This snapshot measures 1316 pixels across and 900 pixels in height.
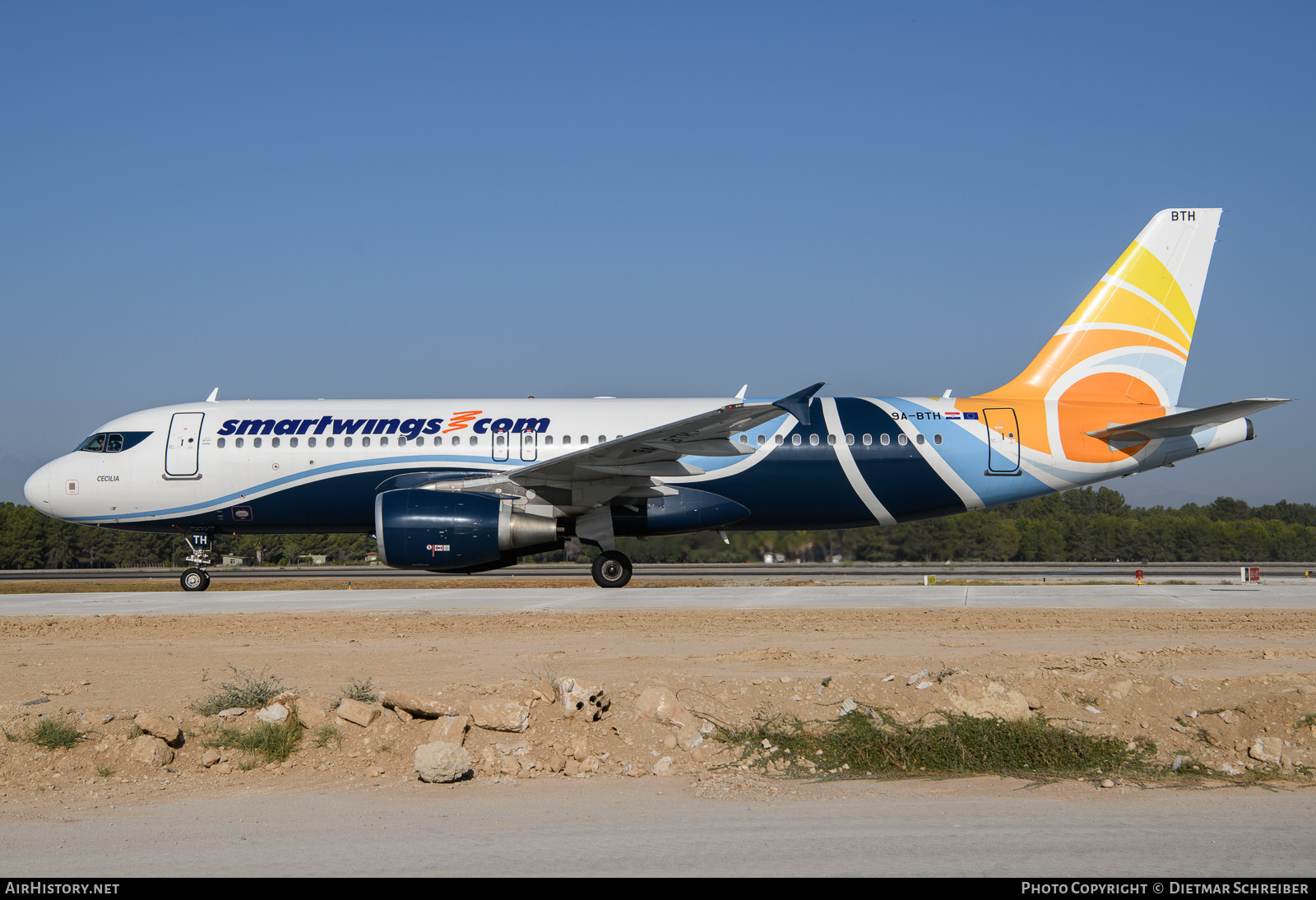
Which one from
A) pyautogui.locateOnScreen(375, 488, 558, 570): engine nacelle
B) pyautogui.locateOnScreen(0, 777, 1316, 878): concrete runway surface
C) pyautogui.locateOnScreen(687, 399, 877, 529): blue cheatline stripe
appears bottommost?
pyautogui.locateOnScreen(0, 777, 1316, 878): concrete runway surface

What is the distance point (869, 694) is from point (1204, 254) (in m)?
16.7

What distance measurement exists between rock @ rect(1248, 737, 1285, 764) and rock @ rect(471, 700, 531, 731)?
471 cm

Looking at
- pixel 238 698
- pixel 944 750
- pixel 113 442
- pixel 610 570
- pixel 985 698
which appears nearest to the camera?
pixel 944 750

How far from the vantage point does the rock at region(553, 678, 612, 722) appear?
6789mm

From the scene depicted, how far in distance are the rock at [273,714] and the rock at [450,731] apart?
1.19 meters

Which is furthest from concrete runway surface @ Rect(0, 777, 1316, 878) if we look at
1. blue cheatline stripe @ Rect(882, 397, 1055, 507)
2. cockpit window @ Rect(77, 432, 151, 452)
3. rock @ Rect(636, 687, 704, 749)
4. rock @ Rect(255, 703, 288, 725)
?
cockpit window @ Rect(77, 432, 151, 452)

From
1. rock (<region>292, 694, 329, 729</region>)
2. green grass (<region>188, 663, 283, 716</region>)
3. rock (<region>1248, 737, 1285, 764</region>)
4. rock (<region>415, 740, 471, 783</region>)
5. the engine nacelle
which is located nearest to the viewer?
rock (<region>415, 740, 471, 783</region>)

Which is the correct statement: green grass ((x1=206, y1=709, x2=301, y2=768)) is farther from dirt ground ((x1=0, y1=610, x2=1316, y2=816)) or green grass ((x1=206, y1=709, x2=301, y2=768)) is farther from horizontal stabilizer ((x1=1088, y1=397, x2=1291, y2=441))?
horizontal stabilizer ((x1=1088, y1=397, x2=1291, y2=441))

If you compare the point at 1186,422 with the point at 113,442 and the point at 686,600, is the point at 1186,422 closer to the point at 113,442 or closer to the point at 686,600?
the point at 686,600

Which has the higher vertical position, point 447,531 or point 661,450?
point 661,450

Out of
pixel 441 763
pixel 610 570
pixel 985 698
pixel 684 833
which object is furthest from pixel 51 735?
pixel 610 570

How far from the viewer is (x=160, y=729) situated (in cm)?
646

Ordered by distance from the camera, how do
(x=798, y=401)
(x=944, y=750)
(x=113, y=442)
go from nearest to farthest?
(x=944, y=750) → (x=798, y=401) → (x=113, y=442)

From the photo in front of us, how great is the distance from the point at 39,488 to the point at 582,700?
55.6 ft
